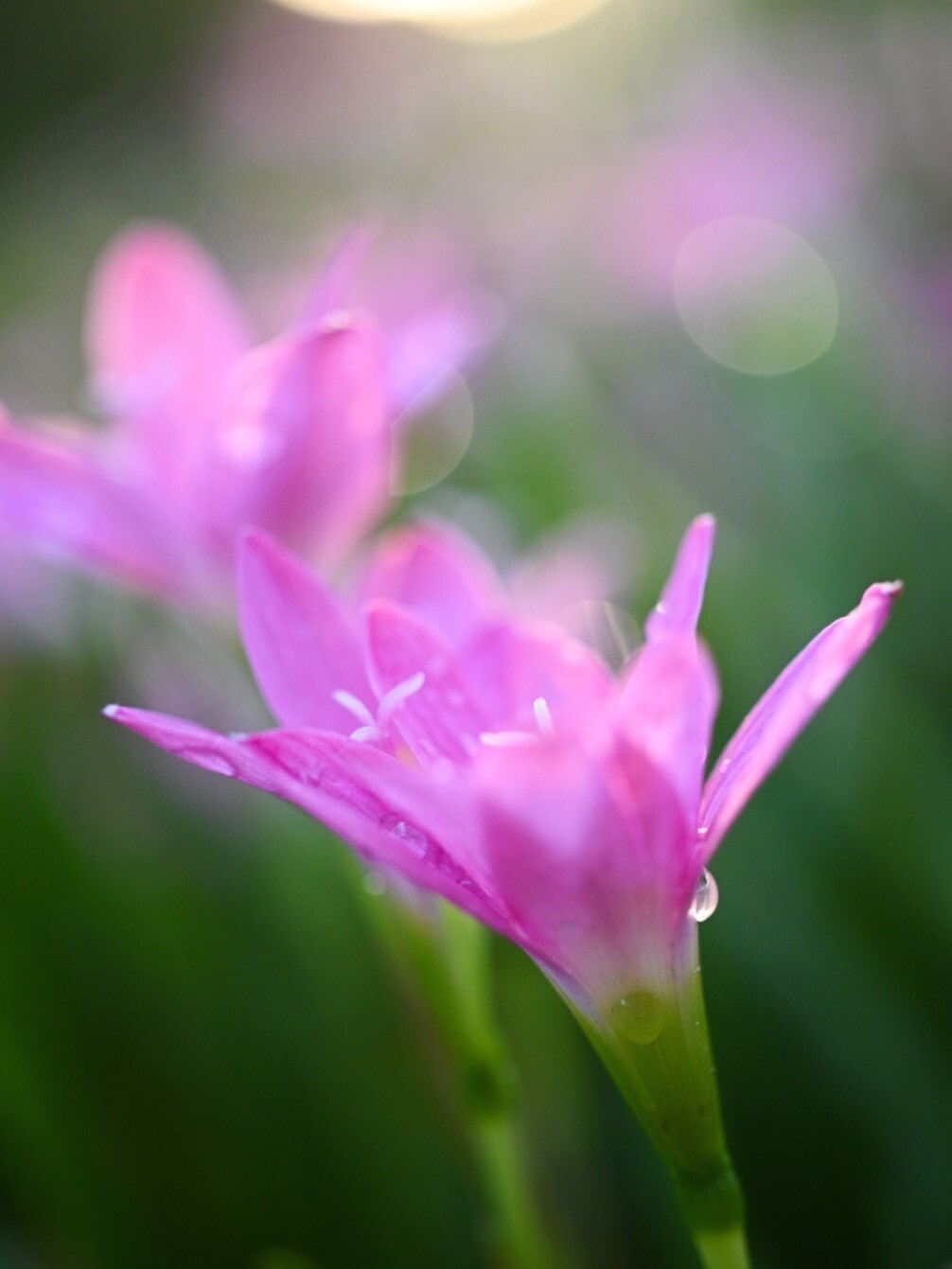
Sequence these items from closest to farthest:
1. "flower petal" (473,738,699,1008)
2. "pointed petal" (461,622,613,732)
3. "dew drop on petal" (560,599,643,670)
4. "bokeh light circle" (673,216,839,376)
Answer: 1. "flower petal" (473,738,699,1008)
2. "pointed petal" (461,622,613,732)
3. "dew drop on petal" (560,599,643,670)
4. "bokeh light circle" (673,216,839,376)

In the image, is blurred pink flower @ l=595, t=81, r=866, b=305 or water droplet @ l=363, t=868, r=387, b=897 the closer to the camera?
water droplet @ l=363, t=868, r=387, b=897

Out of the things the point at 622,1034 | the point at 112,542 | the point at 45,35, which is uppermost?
the point at 45,35

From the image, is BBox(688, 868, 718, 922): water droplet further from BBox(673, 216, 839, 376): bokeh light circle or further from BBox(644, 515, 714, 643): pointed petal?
BBox(673, 216, 839, 376): bokeh light circle

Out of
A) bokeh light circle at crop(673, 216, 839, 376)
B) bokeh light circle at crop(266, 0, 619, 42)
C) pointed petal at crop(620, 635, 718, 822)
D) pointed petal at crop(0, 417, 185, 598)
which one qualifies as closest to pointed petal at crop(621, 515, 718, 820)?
pointed petal at crop(620, 635, 718, 822)

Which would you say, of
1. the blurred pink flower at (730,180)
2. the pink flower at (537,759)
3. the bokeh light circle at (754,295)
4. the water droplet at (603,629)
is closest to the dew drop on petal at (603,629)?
the water droplet at (603,629)

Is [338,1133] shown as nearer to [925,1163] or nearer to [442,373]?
[925,1163]

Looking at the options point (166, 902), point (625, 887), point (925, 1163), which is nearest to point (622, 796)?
point (625, 887)

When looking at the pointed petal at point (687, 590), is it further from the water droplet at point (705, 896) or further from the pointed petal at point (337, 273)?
the pointed petal at point (337, 273)
